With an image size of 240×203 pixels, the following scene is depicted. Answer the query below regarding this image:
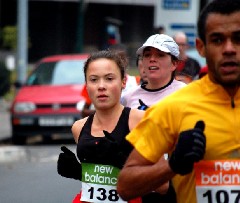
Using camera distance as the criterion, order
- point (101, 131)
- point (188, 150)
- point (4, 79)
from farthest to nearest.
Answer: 1. point (4, 79)
2. point (101, 131)
3. point (188, 150)

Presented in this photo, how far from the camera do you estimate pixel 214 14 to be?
3471 millimetres

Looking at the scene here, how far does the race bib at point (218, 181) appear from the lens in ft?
11.6

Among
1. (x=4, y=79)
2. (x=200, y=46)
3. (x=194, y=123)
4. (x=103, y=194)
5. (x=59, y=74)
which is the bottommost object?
(x=4, y=79)

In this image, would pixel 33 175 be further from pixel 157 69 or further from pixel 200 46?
pixel 200 46

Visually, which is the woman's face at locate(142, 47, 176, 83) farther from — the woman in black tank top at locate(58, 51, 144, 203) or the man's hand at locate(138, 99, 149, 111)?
the woman in black tank top at locate(58, 51, 144, 203)

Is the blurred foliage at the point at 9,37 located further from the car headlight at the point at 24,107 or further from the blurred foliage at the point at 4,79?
the car headlight at the point at 24,107

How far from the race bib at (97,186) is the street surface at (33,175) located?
5.05m

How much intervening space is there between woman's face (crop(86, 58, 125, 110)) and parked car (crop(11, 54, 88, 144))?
10.8 metres

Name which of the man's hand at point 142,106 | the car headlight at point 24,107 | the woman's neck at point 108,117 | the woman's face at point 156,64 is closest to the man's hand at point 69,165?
the woman's neck at point 108,117

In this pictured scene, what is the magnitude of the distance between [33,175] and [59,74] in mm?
4545

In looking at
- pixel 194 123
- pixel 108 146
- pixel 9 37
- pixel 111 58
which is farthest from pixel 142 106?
pixel 9 37

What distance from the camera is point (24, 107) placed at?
16.5m

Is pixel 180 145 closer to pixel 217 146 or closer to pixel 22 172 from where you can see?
pixel 217 146

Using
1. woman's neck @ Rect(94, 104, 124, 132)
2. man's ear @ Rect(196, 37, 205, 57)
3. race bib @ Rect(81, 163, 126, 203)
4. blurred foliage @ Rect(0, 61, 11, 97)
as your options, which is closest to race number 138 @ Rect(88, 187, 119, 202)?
race bib @ Rect(81, 163, 126, 203)
